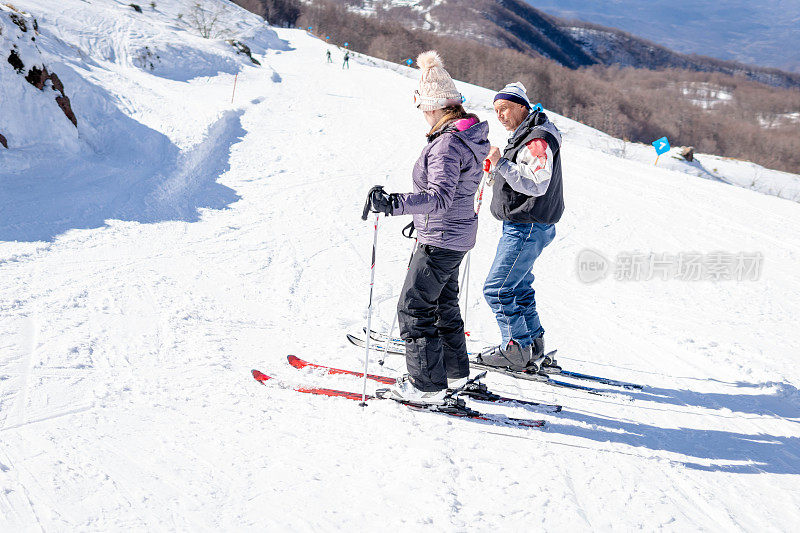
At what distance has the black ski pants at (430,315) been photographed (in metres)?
2.90

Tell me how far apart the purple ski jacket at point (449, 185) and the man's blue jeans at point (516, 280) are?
0.64 m

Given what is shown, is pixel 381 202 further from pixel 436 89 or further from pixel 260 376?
pixel 260 376

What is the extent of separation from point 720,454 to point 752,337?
232 cm

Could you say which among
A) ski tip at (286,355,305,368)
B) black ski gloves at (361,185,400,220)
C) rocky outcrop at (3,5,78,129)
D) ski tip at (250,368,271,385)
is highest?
rocky outcrop at (3,5,78,129)

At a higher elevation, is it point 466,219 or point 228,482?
point 466,219

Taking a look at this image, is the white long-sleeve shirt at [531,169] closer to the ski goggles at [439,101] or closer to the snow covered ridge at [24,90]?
the ski goggles at [439,101]

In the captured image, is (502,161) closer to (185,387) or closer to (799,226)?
(185,387)

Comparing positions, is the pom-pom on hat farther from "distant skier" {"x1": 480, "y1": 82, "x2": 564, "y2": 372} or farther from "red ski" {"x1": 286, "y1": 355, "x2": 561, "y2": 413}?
"red ski" {"x1": 286, "y1": 355, "x2": 561, "y2": 413}

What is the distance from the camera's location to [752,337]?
475cm

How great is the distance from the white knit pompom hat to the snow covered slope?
6.26 feet

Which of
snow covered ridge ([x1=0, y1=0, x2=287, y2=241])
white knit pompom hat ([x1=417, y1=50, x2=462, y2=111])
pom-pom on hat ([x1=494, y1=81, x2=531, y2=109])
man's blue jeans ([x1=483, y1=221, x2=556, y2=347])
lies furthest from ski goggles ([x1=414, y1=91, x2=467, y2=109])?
snow covered ridge ([x1=0, y1=0, x2=287, y2=241])

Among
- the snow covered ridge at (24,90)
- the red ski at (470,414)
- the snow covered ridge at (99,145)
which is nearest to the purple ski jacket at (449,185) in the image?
the red ski at (470,414)

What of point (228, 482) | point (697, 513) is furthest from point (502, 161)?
point (228, 482)

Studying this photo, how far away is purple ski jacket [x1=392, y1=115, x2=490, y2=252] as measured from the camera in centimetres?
260
